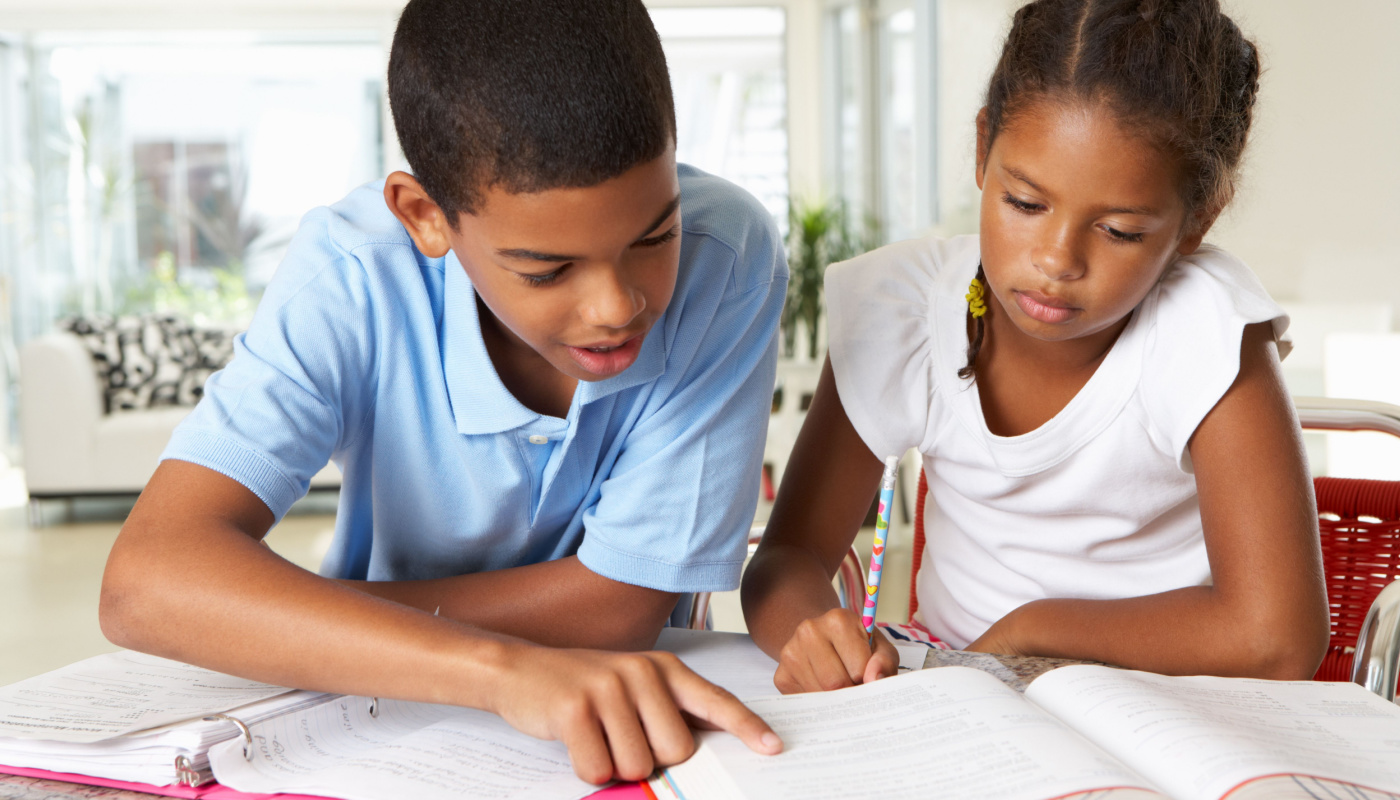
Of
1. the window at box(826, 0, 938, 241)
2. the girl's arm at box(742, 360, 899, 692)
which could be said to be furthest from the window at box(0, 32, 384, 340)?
the girl's arm at box(742, 360, 899, 692)

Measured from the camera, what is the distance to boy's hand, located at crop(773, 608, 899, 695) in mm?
767

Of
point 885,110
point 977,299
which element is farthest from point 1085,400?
point 885,110

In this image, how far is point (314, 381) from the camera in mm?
863

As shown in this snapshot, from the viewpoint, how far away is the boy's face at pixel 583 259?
746 millimetres

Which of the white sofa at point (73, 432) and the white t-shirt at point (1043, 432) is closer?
the white t-shirt at point (1043, 432)

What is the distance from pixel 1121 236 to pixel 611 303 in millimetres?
443

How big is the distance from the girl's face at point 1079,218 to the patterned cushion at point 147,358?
4.70 meters

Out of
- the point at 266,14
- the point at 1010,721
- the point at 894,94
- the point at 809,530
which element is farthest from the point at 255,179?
the point at 1010,721

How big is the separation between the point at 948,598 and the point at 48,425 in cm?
473

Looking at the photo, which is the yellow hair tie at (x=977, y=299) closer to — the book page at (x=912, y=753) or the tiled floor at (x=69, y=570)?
the book page at (x=912, y=753)

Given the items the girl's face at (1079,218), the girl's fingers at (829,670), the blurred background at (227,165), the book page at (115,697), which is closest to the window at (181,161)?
the blurred background at (227,165)

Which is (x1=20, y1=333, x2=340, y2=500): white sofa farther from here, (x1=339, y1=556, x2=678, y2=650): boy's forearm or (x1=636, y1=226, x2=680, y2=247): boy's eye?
(x1=636, y1=226, x2=680, y2=247): boy's eye

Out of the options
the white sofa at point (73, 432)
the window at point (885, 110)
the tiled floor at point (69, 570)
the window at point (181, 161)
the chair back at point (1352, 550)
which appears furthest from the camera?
the window at point (181, 161)

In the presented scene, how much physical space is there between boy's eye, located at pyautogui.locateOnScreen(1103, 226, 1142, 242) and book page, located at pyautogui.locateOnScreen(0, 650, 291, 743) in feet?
2.41
